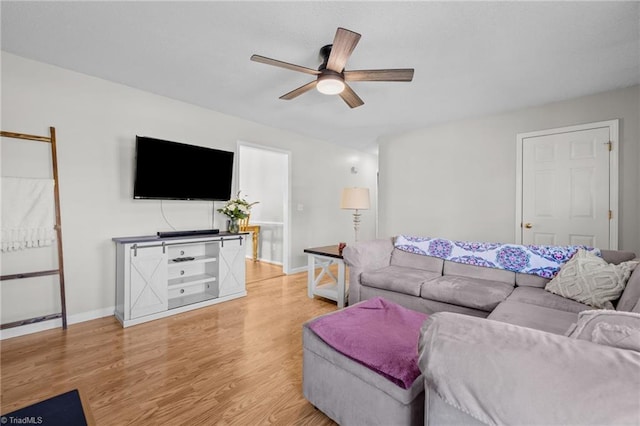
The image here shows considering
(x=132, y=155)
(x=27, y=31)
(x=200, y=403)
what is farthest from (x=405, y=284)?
(x=27, y=31)

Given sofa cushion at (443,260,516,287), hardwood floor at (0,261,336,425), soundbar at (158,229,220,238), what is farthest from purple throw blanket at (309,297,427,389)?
soundbar at (158,229,220,238)

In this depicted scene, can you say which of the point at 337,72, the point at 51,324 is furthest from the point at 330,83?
the point at 51,324

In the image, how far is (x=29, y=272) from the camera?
2502mm

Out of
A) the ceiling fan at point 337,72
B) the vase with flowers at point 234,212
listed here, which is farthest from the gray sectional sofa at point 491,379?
the vase with flowers at point 234,212

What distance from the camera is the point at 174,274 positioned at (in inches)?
131

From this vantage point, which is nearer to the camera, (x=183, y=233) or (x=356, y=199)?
(x=183, y=233)

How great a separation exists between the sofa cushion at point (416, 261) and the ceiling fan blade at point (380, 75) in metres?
1.89

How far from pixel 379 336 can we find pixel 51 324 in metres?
3.05

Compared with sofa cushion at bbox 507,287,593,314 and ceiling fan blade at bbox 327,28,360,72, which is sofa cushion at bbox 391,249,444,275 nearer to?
sofa cushion at bbox 507,287,593,314

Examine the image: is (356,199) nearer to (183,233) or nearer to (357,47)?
(357,47)

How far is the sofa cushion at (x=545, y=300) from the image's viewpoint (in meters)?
1.92

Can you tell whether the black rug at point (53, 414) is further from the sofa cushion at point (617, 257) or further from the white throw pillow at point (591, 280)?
the sofa cushion at point (617, 257)

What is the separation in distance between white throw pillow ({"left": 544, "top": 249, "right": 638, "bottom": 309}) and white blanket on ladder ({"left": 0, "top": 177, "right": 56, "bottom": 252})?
431cm

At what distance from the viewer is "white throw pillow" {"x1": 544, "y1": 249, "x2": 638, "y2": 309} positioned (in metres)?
1.88
